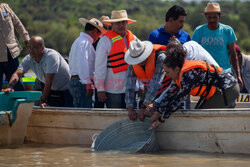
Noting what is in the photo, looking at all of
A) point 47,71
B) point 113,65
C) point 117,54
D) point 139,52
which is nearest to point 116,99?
point 113,65

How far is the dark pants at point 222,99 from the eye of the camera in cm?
621

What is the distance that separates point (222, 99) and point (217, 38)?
1561 mm

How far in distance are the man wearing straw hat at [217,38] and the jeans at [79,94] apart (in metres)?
1.91

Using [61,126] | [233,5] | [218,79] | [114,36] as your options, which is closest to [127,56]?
[114,36]

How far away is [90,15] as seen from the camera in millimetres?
73875

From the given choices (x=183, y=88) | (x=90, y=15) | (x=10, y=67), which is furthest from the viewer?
(x=90, y=15)

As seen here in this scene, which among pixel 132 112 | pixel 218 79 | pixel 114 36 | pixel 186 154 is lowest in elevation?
pixel 186 154

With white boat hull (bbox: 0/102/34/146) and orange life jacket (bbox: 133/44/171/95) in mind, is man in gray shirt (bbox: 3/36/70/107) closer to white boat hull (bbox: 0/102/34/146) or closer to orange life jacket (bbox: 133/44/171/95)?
white boat hull (bbox: 0/102/34/146)

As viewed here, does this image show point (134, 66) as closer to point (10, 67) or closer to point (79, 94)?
point (79, 94)

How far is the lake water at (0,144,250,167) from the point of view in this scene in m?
5.96

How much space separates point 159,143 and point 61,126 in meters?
1.56

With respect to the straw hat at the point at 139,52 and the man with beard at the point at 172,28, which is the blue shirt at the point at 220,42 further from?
the straw hat at the point at 139,52

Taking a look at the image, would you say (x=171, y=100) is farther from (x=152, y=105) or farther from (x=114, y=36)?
(x=114, y=36)

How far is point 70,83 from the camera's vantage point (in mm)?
7492
